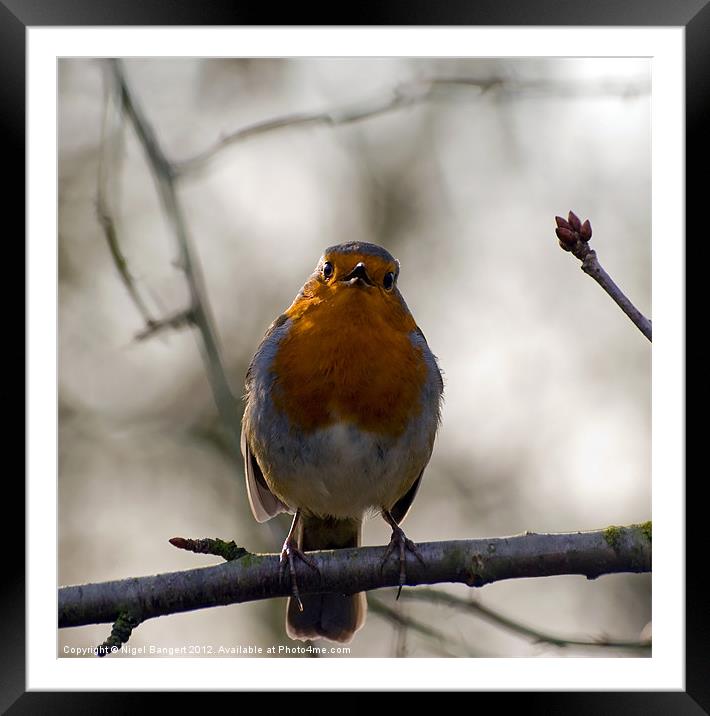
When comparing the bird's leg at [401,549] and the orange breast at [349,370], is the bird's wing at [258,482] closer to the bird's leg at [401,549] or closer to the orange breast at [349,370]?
the orange breast at [349,370]

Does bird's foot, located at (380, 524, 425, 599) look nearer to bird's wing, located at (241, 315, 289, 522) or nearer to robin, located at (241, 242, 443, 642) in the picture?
robin, located at (241, 242, 443, 642)

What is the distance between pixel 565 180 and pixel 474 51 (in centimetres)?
118

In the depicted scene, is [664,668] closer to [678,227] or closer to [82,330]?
[678,227]

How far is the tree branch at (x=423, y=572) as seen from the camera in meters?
3.90

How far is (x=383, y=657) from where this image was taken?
4.18 metres

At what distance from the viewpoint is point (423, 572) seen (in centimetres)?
420

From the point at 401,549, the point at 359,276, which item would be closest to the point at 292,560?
the point at 401,549

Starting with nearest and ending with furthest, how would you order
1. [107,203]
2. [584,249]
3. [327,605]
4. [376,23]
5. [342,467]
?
[584,249]
[376,23]
[342,467]
[107,203]
[327,605]

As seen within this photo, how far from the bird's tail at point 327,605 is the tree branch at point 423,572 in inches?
29.3

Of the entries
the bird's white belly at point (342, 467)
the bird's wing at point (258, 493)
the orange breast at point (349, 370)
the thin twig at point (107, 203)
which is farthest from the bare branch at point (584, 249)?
the bird's wing at point (258, 493)

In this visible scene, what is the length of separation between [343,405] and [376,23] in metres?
1.57

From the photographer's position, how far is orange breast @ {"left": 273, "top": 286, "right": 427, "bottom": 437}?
451cm

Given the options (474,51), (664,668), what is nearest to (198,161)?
(474,51)

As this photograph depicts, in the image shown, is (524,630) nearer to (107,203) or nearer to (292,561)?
(292,561)
